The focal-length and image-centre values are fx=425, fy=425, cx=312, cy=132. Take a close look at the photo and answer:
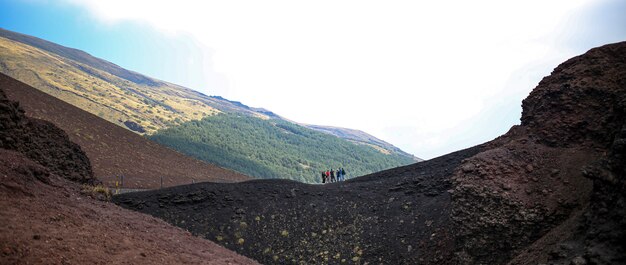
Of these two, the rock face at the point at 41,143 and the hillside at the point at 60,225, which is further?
the rock face at the point at 41,143

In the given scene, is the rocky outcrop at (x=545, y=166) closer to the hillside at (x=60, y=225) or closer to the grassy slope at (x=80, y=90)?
the hillside at (x=60, y=225)

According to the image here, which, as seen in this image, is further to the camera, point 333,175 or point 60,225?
point 333,175

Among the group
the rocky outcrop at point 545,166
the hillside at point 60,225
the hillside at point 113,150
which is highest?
the rocky outcrop at point 545,166

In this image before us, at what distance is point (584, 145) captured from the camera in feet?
36.3

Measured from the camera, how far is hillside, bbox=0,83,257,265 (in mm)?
8743

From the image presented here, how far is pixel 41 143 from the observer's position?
18.5 m

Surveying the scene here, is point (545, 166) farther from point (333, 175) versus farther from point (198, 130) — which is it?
point (198, 130)

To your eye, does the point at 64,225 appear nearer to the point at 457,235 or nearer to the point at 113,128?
the point at 457,235

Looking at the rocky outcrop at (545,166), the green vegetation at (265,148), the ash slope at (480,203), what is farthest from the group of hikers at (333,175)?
the green vegetation at (265,148)

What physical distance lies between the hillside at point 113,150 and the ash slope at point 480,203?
60.5 ft

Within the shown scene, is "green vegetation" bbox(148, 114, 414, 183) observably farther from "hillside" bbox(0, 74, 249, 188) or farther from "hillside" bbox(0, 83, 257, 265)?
"hillside" bbox(0, 83, 257, 265)

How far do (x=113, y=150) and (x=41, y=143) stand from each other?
28.0 metres

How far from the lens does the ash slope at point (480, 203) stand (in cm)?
717

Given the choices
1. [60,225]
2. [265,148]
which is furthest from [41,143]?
[265,148]
